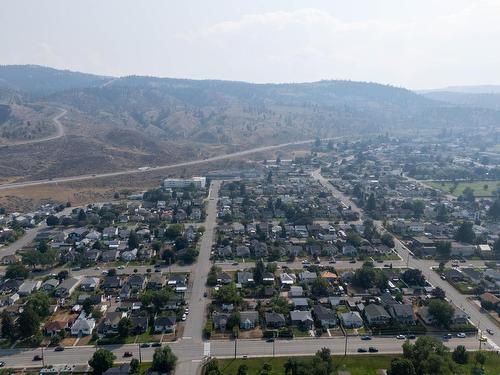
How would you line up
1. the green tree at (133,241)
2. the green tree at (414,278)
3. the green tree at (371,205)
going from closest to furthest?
1. the green tree at (414,278)
2. the green tree at (133,241)
3. the green tree at (371,205)

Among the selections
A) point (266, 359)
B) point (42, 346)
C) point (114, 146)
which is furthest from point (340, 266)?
point (114, 146)

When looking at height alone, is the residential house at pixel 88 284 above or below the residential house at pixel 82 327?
below

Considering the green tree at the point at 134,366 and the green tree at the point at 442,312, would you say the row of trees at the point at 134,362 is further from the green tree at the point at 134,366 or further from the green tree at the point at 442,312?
the green tree at the point at 442,312

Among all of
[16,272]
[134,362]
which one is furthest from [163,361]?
[16,272]

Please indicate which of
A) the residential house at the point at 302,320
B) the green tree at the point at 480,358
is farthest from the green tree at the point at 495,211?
the residential house at the point at 302,320

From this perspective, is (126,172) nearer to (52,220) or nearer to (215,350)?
(52,220)

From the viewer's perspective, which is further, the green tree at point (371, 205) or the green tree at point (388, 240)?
the green tree at point (371, 205)

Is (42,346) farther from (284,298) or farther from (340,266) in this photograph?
(340,266)

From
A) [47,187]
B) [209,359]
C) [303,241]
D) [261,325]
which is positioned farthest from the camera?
[47,187]
